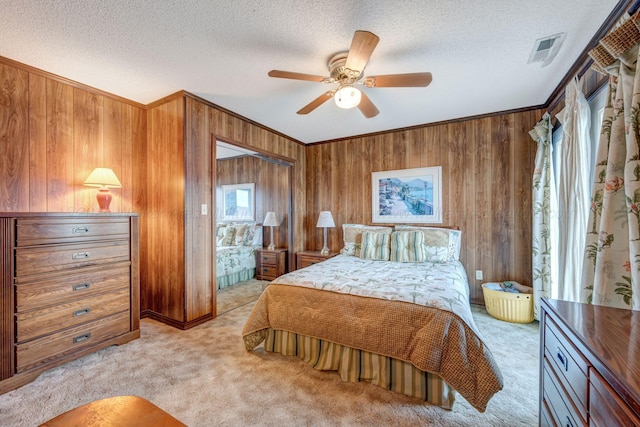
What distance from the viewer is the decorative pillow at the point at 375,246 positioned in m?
3.38

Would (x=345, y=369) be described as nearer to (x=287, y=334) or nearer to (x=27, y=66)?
(x=287, y=334)

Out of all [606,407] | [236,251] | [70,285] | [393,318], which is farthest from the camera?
[236,251]

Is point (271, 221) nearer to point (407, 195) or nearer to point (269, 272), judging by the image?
point (269, 272)

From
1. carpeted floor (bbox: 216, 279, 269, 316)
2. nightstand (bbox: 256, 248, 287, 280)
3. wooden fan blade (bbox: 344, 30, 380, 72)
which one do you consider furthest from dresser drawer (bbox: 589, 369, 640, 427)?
nightstand (bbox: 256, 248, 287, 280)

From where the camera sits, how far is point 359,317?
1.91 m

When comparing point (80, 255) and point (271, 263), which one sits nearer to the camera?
point (80, 255)

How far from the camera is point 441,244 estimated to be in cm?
325

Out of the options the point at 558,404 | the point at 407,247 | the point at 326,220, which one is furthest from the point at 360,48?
the point at 326,220

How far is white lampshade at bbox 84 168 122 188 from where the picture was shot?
2533 mm

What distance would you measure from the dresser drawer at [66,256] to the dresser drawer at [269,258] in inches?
92.9

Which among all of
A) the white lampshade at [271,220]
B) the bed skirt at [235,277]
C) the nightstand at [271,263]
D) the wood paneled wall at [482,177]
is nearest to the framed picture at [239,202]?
the white lampshade at [271,220]

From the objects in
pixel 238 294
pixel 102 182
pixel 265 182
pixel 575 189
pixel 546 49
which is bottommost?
pixel 238 294

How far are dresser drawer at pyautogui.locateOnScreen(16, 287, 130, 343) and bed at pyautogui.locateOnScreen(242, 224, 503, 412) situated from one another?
4.12ft

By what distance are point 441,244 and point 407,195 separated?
951 millimetres
